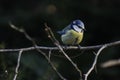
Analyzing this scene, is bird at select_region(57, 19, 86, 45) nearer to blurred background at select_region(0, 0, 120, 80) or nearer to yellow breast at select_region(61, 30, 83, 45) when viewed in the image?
yellow breast at select_region(61, 30, 83, 45)

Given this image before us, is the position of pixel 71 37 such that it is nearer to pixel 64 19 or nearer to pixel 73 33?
pixel 73 33

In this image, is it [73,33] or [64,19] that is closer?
[73,33]

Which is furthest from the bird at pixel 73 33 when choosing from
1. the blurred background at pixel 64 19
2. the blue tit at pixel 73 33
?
the blurred background at pixel 64 19

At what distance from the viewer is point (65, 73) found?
273 inches

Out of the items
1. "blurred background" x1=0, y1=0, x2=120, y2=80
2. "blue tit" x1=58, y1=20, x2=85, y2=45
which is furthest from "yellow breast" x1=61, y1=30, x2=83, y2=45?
"blurred background" x1=0, y1=0, x2=120, y2=80

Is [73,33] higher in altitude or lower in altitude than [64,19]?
higher

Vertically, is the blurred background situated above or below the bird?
below

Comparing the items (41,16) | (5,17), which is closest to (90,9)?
(41,16)

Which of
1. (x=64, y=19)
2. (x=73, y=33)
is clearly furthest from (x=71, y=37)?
(x=64, y=19)

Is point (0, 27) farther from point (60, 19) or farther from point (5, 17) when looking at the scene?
point (60, 19)

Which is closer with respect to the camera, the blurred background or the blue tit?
the blue tit

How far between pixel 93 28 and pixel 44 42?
94 centimetres

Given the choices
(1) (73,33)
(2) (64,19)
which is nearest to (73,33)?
(1) (73,33)

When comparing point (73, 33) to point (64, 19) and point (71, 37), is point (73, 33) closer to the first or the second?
point (71, 37)
